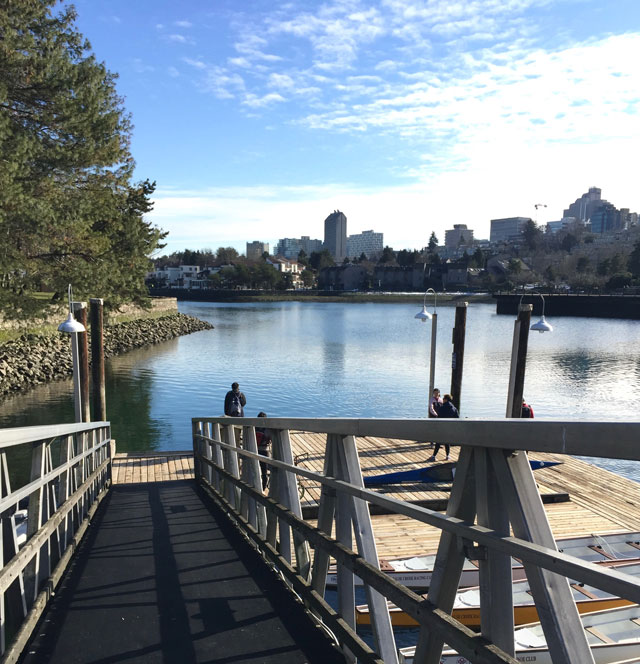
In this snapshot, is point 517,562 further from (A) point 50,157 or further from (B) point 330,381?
(B) point 330,381

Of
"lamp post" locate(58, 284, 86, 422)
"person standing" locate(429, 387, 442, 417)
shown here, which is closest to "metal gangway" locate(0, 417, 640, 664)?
"lamp post" locate(58, 284, 86, 422)

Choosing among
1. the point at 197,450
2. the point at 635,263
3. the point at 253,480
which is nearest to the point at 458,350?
the point at 197,450

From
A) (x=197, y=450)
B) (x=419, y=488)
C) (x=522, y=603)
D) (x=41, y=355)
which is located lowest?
(x=41, y=355)

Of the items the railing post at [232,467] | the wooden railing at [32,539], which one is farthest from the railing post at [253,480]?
the wooden railing at [32,539]

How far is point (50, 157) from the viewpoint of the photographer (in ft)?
62.8

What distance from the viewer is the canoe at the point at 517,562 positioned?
23.1 feet

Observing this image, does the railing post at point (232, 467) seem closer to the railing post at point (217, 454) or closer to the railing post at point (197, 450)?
the railing post at point (217, 454)

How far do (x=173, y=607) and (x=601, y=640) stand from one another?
4.75 metres

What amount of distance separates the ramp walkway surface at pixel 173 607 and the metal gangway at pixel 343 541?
27 millimetres

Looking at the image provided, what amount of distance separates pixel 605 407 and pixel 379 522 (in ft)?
71.1

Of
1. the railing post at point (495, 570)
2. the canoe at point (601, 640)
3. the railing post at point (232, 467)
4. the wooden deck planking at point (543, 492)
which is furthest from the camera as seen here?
the wooden deck planking at point (543, 492)

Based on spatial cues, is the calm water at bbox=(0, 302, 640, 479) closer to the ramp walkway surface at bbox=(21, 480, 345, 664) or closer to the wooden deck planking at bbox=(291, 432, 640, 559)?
the wooden deck planking at bbox=(291, 432, 640, 559)

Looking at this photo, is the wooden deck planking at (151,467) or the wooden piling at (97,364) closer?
the wooden deck planking at (151,467)

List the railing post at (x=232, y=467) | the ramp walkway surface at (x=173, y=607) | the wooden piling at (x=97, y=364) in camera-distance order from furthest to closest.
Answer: the wooden piling at (x=97, y=364)
the railing post at (x=232, y=467)
the ramp walkway surface at (x=173, y=607)
